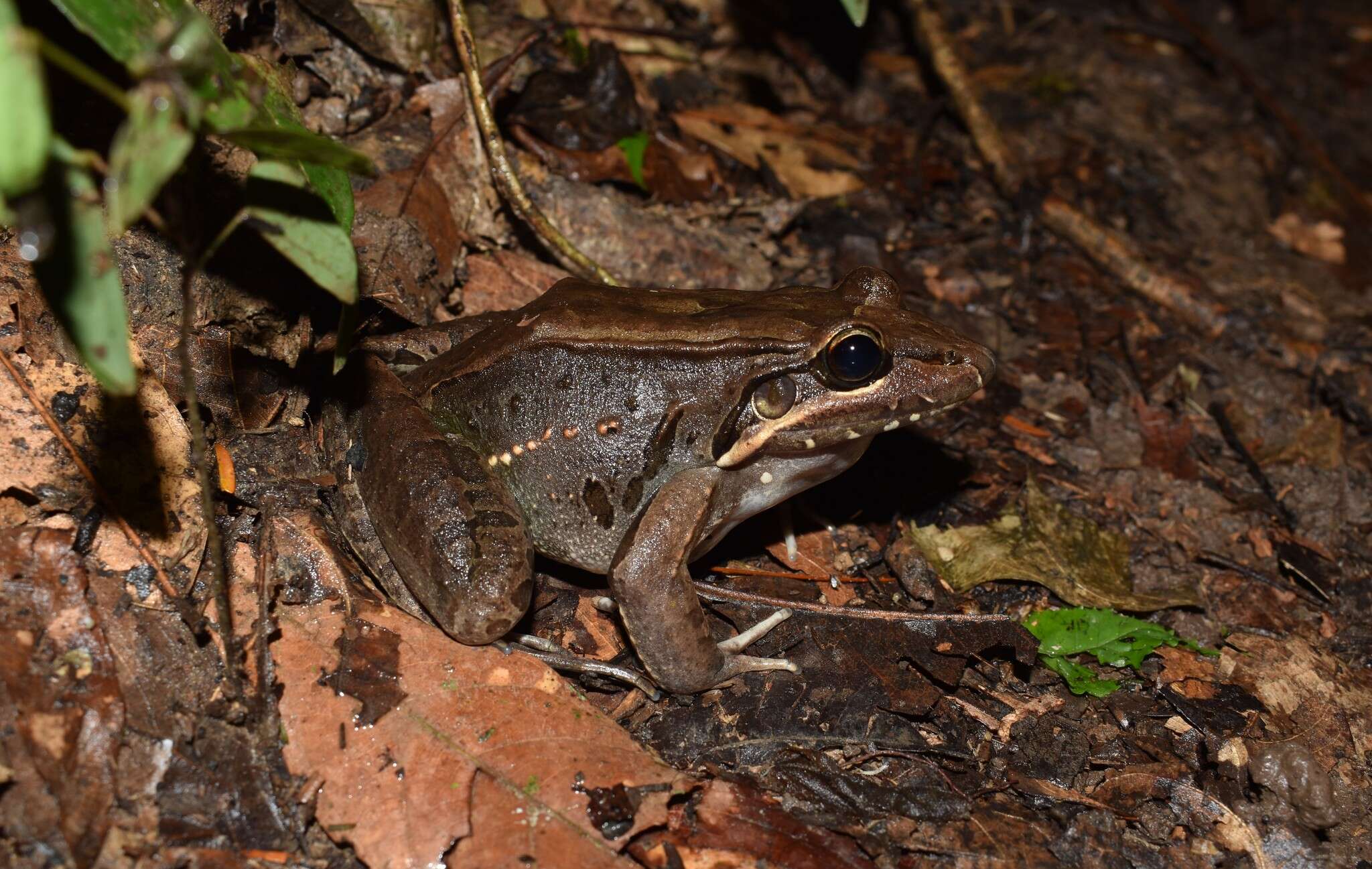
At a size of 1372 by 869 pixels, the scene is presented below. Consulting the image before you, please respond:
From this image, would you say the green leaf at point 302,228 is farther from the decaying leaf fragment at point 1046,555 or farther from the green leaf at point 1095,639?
the green leaf at point 1095,639

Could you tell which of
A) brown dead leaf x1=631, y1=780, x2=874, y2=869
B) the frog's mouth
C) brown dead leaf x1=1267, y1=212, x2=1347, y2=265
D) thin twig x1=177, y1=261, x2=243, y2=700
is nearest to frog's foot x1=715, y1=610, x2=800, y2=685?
brown dead leaf x1=631, y1=780, x2=874, y2=869

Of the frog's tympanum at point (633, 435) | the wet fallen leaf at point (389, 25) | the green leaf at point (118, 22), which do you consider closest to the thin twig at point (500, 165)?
the wet fallen leaf at point (389, 25)

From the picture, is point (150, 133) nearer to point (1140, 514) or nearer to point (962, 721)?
point (962, 721)

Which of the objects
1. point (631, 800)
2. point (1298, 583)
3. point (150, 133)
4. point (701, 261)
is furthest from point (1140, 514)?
point (150, 133)

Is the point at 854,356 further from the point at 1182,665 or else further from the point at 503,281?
the point at 503,281

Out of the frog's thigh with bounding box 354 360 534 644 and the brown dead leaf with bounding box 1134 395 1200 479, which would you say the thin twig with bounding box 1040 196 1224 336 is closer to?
the brown dead leaf with bounding box 1134 395 1200 479

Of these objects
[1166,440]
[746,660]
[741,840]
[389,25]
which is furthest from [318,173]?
[1166,440]
